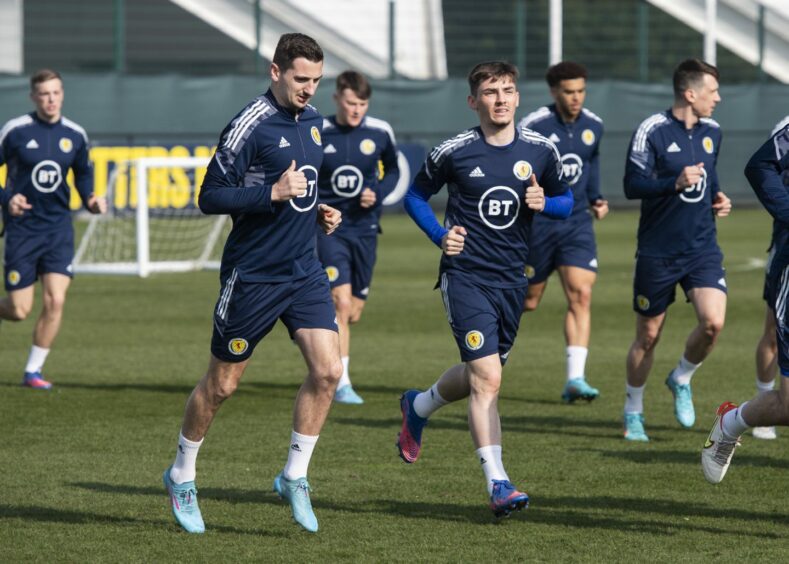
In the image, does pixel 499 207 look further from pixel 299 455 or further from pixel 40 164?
pixel 40 164

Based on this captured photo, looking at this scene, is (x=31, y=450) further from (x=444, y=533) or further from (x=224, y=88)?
(x=224, y=88)

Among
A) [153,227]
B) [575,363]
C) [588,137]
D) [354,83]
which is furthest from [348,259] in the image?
[153,227]

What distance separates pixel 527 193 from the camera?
276 inches

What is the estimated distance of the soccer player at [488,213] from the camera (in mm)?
6984

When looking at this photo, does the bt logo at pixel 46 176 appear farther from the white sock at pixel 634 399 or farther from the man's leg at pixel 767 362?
the man's leg at pixel 767 362

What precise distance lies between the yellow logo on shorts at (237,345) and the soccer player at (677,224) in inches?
123

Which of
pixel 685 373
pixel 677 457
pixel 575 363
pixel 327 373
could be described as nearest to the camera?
pixel 327 373

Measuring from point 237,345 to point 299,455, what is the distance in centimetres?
57

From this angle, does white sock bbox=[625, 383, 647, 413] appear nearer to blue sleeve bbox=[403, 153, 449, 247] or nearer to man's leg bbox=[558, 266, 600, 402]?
man's leg bbox=[558, 266, 600, 402]

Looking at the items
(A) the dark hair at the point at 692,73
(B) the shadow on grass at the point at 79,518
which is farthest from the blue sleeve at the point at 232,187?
(A) the dark hair at the point at 692,73

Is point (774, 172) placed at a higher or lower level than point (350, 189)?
higher

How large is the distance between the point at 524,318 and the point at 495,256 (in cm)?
813

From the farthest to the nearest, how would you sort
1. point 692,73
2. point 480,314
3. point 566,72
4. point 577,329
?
1. point 577,329
2. point 566,72
3. point 692,73
4. point 480,314

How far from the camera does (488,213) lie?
7.15 metres
